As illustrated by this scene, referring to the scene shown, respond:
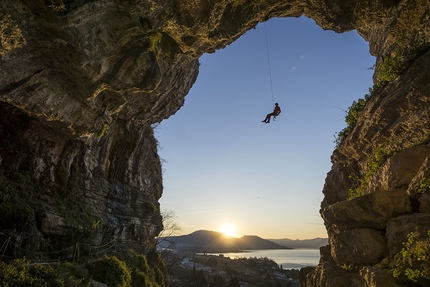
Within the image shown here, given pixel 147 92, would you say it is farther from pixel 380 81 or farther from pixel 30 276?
pixel 380 81

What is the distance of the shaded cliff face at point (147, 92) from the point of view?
770 cm

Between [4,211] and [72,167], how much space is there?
217 inches

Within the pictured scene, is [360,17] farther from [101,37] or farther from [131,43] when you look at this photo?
[101,37]

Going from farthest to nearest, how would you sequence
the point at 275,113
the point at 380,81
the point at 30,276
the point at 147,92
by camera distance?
1. the point at 275,113
2. the point at 147,92
3. the point at 380,81
4. the point at 30,276

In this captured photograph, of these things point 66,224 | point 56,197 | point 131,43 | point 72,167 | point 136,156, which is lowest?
point 66,224

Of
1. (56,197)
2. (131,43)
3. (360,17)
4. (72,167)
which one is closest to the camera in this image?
(131,43)

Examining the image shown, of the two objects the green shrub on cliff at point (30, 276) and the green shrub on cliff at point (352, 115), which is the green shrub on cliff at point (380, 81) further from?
the green shrub on cliff at point (30, 276)

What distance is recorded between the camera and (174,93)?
23156 millimetres

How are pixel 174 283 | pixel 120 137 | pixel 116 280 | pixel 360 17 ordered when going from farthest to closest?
pixel 174 283
pixel 120 137
pixel 116 280
pixel 360 17

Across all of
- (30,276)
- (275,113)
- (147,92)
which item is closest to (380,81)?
(275,113)

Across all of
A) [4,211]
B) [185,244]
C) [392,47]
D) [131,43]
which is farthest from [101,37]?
[185,244]

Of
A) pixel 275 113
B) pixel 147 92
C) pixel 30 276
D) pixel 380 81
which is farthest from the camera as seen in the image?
pixel 275 113

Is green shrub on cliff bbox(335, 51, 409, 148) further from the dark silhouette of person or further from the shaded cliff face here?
the dark silhouette of person

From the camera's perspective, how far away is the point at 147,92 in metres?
12.2
